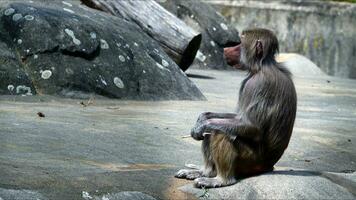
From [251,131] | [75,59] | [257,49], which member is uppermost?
[257,49]

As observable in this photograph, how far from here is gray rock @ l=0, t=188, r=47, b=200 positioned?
4.31 metres

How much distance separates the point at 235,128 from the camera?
201 inches

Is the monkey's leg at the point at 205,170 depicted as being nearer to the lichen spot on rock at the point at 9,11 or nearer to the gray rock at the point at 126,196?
the gray rock at the point at 126,196

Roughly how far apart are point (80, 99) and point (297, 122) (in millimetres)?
2643

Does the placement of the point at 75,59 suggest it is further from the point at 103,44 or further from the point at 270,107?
the point at 270,107

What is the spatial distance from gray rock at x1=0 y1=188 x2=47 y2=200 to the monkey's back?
1551mm

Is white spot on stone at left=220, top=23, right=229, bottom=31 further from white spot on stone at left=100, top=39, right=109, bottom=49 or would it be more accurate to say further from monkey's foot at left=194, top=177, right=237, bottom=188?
monkey's foot at left=194, top=177, right=237, bottom=188

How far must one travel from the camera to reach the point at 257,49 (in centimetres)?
539

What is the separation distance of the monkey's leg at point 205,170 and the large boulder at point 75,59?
14.1 ft

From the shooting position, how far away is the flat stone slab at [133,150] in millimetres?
4922

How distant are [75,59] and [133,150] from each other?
368 cm

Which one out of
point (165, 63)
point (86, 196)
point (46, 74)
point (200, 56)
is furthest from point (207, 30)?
point (86, 196)

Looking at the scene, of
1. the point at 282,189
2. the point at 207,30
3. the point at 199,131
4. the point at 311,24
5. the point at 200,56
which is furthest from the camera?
the point at 311,24

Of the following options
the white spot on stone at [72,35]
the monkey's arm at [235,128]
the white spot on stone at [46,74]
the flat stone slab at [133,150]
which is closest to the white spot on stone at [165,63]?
the flat stone slab at [133,150]
